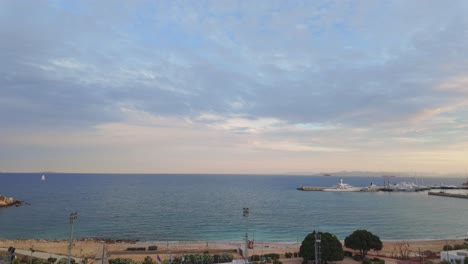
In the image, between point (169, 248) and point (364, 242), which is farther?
point (169, 248)

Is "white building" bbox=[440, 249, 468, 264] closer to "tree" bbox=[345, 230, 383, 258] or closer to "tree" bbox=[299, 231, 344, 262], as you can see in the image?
"tree" bbox=[345, 230, 383, 258]

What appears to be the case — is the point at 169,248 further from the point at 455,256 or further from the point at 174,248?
the point at 455,256

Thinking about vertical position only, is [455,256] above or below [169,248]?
above

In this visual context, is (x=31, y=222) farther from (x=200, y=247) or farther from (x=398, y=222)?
(x=398, y=222)

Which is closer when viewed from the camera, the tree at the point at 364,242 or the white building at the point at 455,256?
the white building at the point at 455,256

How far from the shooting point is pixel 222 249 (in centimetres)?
4744

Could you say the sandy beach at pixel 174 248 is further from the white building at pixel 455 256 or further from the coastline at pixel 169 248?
the white building at pixel 455 256

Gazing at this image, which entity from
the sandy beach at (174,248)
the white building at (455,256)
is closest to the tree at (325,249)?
the sandy beach at (174,248)

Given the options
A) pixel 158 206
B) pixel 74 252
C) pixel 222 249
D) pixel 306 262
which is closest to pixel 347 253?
pixel 306 262

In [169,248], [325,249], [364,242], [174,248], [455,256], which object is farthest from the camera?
[174,248]

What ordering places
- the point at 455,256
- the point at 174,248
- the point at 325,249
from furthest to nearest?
1. the point at 174,248
2. the point at 455,256
3. the point at 325,249

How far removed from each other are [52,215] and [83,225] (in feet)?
64.8

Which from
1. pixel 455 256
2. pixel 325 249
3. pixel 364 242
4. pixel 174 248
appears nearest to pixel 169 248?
pixel 174 248

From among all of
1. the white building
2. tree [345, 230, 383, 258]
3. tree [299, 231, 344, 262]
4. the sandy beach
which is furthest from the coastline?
tree [299, 231, 344, 262]
